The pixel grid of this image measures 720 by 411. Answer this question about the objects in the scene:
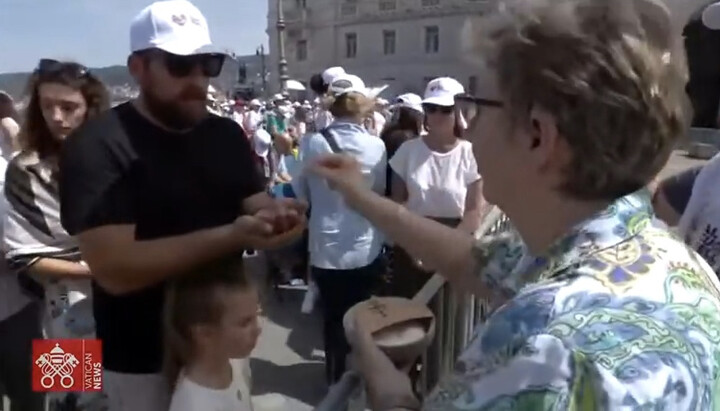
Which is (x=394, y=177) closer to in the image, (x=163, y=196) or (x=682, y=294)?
(x=163, y=196)

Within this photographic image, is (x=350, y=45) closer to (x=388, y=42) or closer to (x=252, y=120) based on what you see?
(x=388, y=42)

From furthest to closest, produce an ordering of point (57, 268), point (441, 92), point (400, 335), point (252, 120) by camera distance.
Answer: point (252, 120) → point (441, 92) → point (57, 268) → point (400, 335)

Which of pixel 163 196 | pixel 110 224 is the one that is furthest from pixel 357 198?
pixel 110 224

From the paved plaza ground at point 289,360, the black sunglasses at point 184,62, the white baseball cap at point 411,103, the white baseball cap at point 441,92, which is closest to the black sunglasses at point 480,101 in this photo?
the black sunglasses at point 184,62

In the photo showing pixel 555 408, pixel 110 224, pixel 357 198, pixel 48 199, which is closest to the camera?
pixel 555 408

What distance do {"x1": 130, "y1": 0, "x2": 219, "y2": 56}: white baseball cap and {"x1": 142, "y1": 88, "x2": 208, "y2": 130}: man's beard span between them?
11 centimetres

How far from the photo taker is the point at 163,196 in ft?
7.06

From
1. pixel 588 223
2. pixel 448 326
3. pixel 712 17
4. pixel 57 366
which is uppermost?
pixel 712 17

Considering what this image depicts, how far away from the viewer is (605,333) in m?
1.11

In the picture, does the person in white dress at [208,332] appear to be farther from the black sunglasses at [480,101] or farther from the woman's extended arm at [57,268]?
the black sunglasses at [480,101]

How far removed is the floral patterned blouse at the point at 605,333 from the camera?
3.58 ft

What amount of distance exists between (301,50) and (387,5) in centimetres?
850

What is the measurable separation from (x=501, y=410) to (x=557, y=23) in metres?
0.58

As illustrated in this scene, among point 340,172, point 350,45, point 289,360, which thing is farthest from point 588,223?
point 350,45
